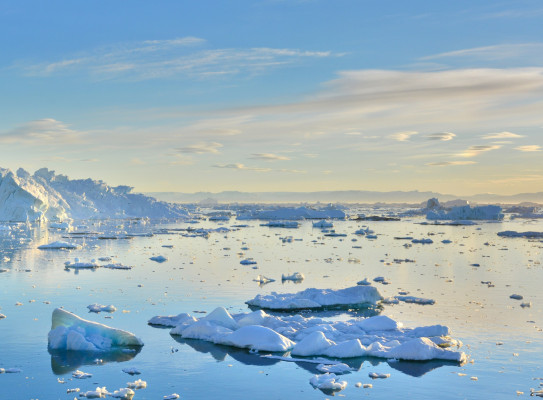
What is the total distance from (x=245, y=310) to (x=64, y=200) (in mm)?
71062

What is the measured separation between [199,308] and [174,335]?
412 centimetres

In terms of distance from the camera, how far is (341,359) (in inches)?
582

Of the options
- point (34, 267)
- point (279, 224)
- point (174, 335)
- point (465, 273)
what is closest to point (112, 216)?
point (279, 224)

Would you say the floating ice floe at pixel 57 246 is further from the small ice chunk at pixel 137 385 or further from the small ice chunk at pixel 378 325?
the small ice chunk at pixel 137 385

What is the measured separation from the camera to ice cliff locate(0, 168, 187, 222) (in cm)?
7319

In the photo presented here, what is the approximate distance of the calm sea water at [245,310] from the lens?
507 inches

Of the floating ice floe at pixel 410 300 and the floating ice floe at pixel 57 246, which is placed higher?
the floating ice floe at pixel 57 246

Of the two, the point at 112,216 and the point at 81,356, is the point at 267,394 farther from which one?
the point at 112,216

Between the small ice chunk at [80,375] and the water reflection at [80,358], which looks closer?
the small ice chunk at [80,375]

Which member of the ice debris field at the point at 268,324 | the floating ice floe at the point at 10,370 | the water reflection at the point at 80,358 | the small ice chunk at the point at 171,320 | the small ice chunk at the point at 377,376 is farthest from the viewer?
the small ice chunk at the point at 171,320

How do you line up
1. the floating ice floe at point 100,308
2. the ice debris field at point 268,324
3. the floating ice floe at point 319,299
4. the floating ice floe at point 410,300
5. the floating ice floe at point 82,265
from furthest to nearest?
1. the floating ice floe at point 82,265
2. the floating ice floe at point 410,300
3. the floating ice floe at point 319,299
4. the floating ice floe at point 100,308
5. the ice debris field at point 268,324

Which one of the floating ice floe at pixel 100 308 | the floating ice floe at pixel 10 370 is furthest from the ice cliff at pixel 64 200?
the floating ice floe at pixel 10 370

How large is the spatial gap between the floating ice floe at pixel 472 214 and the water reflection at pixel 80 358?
3222 inches

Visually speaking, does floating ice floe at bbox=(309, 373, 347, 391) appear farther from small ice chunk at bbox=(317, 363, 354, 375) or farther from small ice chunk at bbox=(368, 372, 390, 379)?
small ice chunk at bbox=(368, 372, 390, 379)
